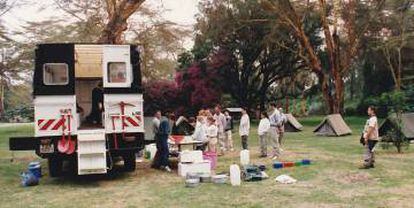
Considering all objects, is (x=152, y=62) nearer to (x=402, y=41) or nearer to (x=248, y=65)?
(x=248, y=65)

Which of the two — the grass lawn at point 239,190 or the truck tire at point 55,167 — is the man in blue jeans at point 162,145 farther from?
the truck tire at point 55,167

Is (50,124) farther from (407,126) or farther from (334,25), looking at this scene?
(334,25)

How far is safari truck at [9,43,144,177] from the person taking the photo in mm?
12203

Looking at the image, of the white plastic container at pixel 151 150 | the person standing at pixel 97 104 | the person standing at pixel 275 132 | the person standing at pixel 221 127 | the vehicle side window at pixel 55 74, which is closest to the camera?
the vehicle side window at pixel 55 74

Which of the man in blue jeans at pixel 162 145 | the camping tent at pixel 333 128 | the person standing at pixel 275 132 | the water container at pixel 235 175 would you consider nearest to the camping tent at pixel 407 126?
the camping tent at pixel 333 128

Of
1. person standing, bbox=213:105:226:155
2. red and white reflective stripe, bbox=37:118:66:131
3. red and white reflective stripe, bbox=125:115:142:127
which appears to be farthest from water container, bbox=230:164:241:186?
person standing, bbox=213:105:226:155

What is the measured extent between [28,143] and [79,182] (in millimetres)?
1465

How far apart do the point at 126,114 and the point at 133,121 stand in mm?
231

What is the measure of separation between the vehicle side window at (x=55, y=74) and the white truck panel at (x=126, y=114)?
104 cm

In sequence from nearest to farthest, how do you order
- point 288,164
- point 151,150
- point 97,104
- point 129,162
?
point 288,164 → point 129,162 → point 97,104 → point 151,150

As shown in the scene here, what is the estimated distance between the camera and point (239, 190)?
35.2ft

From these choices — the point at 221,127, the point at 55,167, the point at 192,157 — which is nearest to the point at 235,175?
the point at 192,157

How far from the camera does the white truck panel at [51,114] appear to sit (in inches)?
482

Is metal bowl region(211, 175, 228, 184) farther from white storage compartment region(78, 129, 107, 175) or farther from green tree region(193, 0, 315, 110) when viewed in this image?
green tree region(193, 0, 315, 110)
